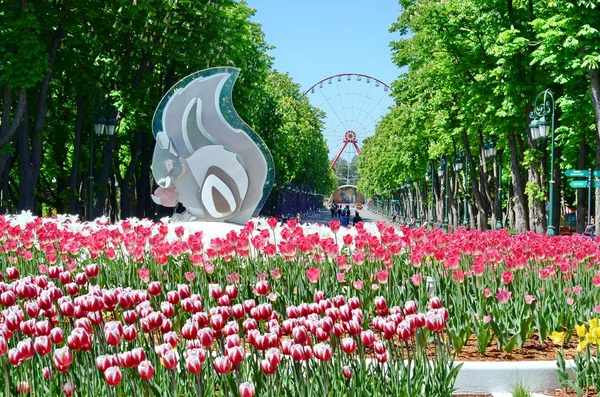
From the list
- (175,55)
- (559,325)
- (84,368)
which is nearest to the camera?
(84,368)

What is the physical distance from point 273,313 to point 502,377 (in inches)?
90.0

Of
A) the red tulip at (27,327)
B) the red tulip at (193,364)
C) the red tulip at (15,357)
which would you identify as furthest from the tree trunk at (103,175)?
the red tulip at (193,364)

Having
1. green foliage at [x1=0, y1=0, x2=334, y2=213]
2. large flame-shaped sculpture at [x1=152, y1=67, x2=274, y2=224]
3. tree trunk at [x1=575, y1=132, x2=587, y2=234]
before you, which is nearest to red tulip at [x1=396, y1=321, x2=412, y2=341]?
large flame-shaped sculpture at [x1=152, y1=67, x2=274, y2=224]

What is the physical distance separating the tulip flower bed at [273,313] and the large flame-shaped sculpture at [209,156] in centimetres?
642

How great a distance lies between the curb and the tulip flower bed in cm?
30

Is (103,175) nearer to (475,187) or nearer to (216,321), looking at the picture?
(475,187)

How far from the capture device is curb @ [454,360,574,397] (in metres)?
6.38

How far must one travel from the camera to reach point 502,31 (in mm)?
27188

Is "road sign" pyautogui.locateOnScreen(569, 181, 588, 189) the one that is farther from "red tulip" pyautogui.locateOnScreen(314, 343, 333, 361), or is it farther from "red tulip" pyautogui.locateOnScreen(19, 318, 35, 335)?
"red tulip" pyautogui.locateOnScreen(19, 318, 35, 335)

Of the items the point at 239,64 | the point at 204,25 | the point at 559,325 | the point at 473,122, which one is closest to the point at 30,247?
the point at 559,325

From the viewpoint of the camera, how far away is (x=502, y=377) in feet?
21.0

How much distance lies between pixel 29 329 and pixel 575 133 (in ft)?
78.5

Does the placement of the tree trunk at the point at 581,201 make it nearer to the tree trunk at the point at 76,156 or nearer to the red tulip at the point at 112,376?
the tree trunk at the point at 76,156

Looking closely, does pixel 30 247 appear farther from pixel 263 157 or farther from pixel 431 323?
pixel 263 157
